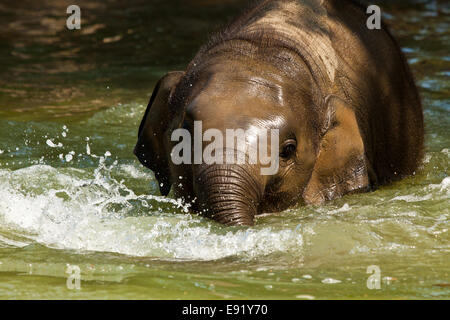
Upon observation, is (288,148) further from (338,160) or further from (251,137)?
(338,160)

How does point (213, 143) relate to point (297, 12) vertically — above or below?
below

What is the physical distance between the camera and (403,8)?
20000mm

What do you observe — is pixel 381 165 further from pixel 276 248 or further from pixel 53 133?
pixel 53 133

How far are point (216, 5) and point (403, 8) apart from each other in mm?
4044

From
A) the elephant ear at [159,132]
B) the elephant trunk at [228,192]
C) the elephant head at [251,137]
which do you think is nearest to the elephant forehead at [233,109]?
the elephant head at [251,137]

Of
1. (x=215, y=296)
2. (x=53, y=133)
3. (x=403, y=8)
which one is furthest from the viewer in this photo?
(x=403, y=8)

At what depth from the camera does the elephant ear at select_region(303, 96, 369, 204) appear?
7.89 meters

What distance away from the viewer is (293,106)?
747 cm

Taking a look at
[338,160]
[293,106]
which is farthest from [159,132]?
[338,160]

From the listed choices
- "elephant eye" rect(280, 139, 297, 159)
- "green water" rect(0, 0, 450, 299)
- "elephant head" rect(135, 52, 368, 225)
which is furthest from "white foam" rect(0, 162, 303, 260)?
"elephant eye" rect(280, 139, 297, 159)

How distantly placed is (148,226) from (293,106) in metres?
1.53

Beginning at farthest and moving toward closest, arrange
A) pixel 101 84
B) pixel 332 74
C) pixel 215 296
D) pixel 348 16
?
pixel 101 84 → pixel 348 16 → pixel 332 74 → pixel 215 296

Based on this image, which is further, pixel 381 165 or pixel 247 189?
pixel 381 165
